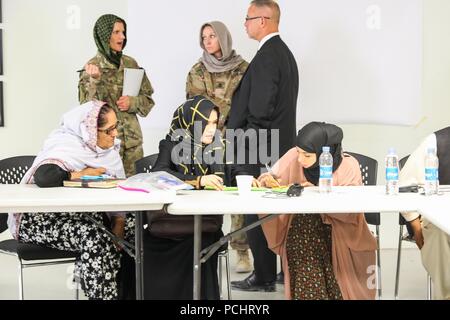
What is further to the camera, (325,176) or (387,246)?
(387,246)

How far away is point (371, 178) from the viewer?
374 centimetres

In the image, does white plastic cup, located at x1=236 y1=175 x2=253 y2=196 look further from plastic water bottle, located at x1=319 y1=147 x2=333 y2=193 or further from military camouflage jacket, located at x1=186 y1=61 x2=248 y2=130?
military camouflage jacket, located at x1=186 y1=61 x2=248 y2=130

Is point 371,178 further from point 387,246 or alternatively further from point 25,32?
point 25,32

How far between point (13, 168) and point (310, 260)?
157 centimetres

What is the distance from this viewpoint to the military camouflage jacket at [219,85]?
4590 millimetres

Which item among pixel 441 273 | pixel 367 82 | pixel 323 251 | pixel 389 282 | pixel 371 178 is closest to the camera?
pixel 441 273

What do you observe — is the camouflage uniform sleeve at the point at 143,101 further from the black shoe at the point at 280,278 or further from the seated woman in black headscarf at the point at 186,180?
the black shoe at the point at 280,278

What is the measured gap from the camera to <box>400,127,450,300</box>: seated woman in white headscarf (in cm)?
301

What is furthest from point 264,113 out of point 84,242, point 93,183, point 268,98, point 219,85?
point 84,242

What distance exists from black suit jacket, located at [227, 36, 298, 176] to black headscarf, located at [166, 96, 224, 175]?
26.2 inches

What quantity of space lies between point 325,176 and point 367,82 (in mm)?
2108

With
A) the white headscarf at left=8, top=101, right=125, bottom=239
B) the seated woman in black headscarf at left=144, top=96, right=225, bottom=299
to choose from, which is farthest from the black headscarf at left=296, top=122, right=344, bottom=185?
the white headscarf at left=8, top=101, right=125, bottom=239

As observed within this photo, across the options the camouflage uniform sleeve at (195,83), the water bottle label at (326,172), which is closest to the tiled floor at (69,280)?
the water bottle label at (326,172)

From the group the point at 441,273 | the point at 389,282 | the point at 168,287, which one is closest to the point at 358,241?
the point at 441,273
